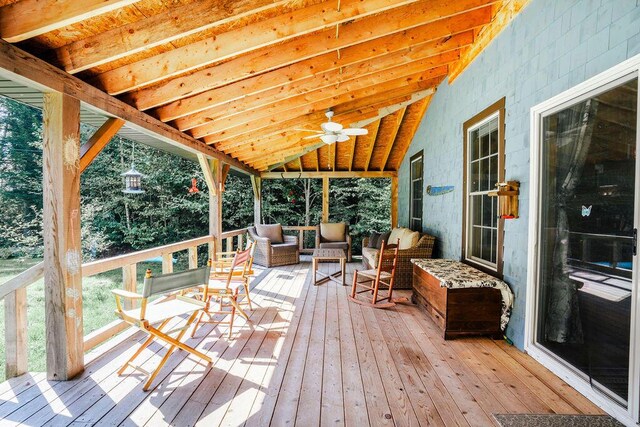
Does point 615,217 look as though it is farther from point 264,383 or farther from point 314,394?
point 264,383

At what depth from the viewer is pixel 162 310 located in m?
2.63

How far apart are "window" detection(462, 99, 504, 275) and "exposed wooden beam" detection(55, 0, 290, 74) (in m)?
2.67

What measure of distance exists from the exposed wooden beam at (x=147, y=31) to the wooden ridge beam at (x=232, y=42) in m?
0.41

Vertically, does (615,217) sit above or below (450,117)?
below

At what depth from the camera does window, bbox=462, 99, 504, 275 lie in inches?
137

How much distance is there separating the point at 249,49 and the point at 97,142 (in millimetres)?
1485

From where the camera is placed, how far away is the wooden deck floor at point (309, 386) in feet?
6.61

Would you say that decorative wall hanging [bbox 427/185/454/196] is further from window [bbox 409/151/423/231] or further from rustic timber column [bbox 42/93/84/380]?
rustic timber column [bbox 42/93/84/380]

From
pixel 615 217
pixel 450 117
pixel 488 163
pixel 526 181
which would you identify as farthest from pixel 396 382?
pixel 450 117

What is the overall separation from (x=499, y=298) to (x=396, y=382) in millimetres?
1473

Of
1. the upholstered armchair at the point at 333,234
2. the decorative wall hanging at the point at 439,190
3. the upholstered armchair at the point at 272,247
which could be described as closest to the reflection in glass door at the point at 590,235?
the decorative wall hanging at the point at 439,190

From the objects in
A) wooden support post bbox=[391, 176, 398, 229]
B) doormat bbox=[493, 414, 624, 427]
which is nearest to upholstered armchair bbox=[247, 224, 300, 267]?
wooden support post bbox=[391, 176, 398, 229]

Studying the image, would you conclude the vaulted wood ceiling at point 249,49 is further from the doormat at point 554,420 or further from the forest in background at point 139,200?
the forest in background at point 139,200

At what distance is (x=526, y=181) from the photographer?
9.67ft
